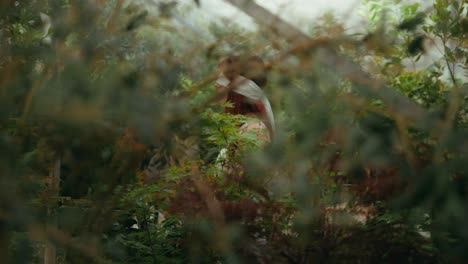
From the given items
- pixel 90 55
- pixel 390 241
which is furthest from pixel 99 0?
pixel 390 241

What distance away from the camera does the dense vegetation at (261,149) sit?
5.48ft

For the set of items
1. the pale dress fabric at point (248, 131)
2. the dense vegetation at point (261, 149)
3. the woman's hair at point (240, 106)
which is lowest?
the woman's hair at point (240, 106)

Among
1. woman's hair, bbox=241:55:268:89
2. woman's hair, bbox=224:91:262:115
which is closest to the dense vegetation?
woman's hair, bbox=241:55:268:89

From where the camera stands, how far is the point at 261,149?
83.5 inches

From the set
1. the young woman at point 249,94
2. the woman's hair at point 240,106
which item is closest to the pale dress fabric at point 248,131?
the young woman at point 249,94

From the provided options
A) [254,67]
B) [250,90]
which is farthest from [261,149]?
[250,90]

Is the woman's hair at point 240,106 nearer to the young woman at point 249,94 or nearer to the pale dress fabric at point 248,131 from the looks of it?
the young woman at point 249,94

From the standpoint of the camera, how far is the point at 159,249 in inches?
132

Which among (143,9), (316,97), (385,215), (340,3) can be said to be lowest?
(340,3)

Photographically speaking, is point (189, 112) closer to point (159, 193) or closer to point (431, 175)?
point (431, 175)

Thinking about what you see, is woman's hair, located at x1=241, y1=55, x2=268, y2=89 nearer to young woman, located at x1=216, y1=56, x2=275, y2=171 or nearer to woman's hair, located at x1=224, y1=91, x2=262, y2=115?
young woman, located at x1=216, y1=56, x2=275, y2=171

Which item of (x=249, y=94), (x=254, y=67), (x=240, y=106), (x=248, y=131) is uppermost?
(x=254, y=67)

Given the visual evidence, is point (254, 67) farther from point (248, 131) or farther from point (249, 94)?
point (248, 131)

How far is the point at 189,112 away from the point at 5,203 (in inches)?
20.0
